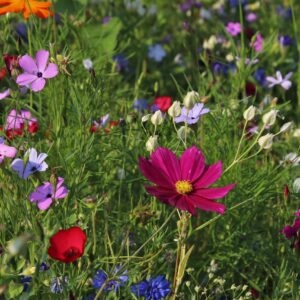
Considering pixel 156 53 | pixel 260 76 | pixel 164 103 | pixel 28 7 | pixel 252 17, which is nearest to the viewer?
pixel 28 7

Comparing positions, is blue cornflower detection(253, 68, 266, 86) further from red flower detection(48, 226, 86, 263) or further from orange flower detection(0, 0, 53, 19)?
A: red flower detection(48, 226, 86, 263)

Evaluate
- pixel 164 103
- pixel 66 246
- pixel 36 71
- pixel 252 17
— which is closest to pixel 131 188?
pixel 164 103

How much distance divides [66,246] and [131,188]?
75cm

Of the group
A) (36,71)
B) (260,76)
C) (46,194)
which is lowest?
(260,76)

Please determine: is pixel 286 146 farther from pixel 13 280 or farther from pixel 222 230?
pixel 13 280

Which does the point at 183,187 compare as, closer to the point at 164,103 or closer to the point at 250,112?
the point at 250,112

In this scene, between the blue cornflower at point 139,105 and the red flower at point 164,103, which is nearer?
the red flower at point 164,103

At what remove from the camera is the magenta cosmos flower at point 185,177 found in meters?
1.24

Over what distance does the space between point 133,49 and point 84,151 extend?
1.33 meters

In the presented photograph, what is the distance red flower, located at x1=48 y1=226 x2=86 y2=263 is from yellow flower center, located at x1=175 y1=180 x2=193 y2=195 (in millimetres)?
206

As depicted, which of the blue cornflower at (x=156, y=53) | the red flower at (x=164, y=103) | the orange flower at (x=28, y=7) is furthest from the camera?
the blue cornflower at (x=156, y=53)

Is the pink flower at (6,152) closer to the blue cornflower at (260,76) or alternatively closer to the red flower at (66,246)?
the red flower at (66,246)

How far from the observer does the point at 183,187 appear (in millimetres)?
1285

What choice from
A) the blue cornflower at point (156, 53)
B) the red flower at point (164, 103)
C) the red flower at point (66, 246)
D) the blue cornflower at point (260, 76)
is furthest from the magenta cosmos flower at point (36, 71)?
the blue cornflower at point (156, 53)
